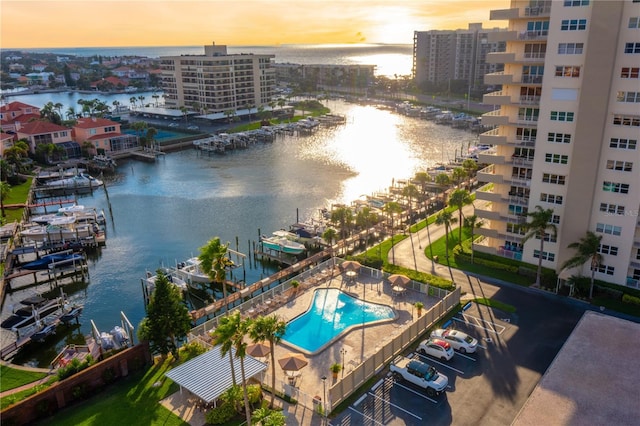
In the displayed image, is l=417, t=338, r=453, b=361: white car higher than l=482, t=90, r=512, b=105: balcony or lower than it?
lower

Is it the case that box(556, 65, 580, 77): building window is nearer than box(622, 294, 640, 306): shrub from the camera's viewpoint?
No

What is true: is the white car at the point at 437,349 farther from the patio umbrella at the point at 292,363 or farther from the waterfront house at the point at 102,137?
the waterfront house at the point at 102,137

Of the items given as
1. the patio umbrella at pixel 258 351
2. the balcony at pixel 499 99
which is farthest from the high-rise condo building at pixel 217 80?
the patio umbrella at pixel 258 351

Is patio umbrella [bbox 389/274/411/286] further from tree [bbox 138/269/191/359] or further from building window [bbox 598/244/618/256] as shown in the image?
tree [bbox 138/269/191/359]

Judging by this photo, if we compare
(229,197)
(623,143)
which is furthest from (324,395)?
(229,197)

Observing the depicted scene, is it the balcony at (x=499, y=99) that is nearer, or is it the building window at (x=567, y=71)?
the building window at (x=567, y=71)

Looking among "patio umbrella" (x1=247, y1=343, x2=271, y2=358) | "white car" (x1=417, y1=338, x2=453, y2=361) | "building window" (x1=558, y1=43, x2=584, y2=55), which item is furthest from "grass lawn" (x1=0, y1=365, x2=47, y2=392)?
"building window" (x1=558, y1=43, x2=584, y2=55)

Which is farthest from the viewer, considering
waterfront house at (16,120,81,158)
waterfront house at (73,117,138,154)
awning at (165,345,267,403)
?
waterfront house at (73,117,138,154)
